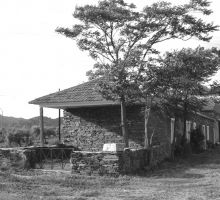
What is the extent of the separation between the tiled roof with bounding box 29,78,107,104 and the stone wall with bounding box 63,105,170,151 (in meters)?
0.91

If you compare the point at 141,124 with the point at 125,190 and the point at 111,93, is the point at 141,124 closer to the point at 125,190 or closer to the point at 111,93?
the point at 111,93

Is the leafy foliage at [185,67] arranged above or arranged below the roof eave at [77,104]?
above

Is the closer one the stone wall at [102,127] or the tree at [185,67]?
the tree at [185,67]

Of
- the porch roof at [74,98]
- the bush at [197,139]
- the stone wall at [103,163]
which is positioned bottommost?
the stone wall at [103,163]

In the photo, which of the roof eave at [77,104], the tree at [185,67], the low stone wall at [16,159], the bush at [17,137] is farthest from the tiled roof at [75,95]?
the bush at [17,137]

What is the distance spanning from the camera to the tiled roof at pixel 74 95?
1886 centimetres

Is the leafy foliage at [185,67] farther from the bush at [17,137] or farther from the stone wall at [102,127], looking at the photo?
A: the bush at [17,137]

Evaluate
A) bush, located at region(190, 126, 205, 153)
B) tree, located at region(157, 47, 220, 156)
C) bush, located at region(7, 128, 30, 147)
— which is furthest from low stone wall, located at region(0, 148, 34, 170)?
bush, located at region(7, 128, 30, 147)

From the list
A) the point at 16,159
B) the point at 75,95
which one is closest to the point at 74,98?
the point at 75,95

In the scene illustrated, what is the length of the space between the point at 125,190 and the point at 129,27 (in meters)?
7.58

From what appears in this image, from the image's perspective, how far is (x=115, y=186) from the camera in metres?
11.2

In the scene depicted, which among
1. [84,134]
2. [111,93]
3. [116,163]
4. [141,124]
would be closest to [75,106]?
[84,134]

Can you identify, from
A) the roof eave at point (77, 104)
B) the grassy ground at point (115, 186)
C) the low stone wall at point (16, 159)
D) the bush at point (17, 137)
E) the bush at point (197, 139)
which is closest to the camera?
the grassy ground at point (115, 186)

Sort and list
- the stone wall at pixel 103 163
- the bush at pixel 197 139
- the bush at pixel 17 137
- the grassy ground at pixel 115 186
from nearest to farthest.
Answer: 1. the grassy ground at pixel 115 186
2. the stone wall at pixel 103 163
3. the bush at pixel 197 139
4. the bush at pixel 17 137
